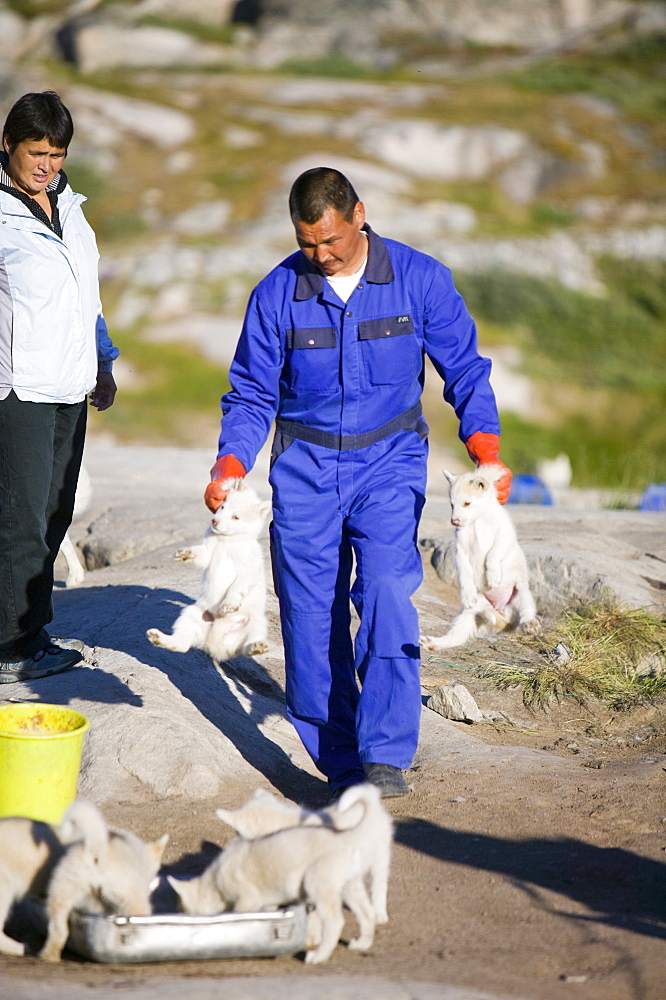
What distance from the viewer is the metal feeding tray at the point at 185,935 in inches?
125

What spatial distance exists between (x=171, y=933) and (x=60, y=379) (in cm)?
289

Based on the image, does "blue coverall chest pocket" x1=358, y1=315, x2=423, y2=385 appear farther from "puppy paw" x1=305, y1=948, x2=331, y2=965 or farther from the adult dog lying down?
"puppy paw" x1=305, y1=948, x2=331, y2=965

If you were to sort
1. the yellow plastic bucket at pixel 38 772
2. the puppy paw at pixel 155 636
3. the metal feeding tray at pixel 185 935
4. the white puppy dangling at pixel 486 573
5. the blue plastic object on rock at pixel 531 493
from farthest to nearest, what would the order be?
the blue plastic object on rock at pixel 531 493 < the white puppy dangling at pixel 486 573 < the puppy paw at pixel 155 636 < the yellow plastic bucket at pixel 38 772 < the metal feeding tray at pixel 185 935

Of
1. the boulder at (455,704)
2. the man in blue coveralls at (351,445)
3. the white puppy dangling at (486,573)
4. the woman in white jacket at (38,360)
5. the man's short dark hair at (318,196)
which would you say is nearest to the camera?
the man's short dark hair at (318,196)


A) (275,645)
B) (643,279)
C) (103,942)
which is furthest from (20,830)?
(643,279)

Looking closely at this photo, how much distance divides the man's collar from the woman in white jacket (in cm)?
128

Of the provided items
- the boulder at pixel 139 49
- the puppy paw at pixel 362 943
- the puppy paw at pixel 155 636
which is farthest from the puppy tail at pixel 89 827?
the boulder at pixel 139 49

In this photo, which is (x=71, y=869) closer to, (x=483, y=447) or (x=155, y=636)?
(x=155, y=636)

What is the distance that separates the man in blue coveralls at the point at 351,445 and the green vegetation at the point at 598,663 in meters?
2.23

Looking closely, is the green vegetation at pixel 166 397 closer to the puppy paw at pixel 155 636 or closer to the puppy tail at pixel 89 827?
the puppy paw at pixel 155 636

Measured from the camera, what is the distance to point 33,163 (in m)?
4.95

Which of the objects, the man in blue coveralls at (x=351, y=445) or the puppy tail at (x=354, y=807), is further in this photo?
the man in blue coveralls at (x=351, y=445)

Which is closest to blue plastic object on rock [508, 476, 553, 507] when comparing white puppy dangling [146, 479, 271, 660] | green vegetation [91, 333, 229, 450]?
green vegetation [91, 333, 229, 450]

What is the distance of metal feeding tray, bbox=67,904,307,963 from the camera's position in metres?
3.18
